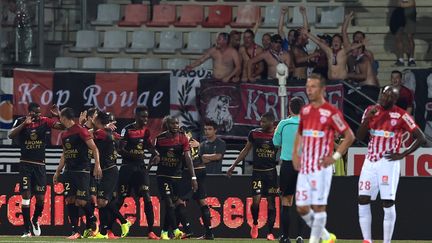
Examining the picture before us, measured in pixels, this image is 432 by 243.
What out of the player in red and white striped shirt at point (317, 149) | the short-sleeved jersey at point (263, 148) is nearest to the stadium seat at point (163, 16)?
the short-sleeved jersey at point (263, 148)

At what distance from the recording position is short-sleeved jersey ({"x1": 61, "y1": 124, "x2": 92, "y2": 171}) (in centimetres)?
2209

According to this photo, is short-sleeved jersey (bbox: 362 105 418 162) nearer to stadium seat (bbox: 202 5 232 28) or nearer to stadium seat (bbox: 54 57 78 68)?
stadium seat (bbox: 202 5 232 28)

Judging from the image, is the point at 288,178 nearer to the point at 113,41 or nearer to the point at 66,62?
the point at 66,62

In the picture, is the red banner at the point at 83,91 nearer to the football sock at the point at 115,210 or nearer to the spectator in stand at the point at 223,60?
the spectator in stand at the point at 223,60

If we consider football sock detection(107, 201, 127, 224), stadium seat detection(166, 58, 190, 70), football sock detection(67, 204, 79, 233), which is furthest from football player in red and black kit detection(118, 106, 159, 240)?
stadium seat detection(166, 58, 190, 70)

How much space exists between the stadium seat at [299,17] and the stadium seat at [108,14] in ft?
13.7

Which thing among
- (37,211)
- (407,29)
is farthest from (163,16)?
(37,211)

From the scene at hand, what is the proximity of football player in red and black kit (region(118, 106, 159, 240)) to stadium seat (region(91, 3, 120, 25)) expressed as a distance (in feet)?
32.9

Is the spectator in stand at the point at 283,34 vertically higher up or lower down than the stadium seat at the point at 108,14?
lower down

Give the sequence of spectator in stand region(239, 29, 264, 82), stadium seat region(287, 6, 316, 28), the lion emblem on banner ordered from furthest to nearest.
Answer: stadium seat region(287, 6, 316, 28) < spectator in stand region(239, 29, 264, 82) < the lion emblem on banner

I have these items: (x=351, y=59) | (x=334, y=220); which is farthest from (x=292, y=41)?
(x=334, y=220)

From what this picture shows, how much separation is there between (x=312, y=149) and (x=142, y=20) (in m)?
16.7

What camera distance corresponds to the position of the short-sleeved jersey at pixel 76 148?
72.5ft

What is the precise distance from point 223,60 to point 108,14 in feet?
16.3
